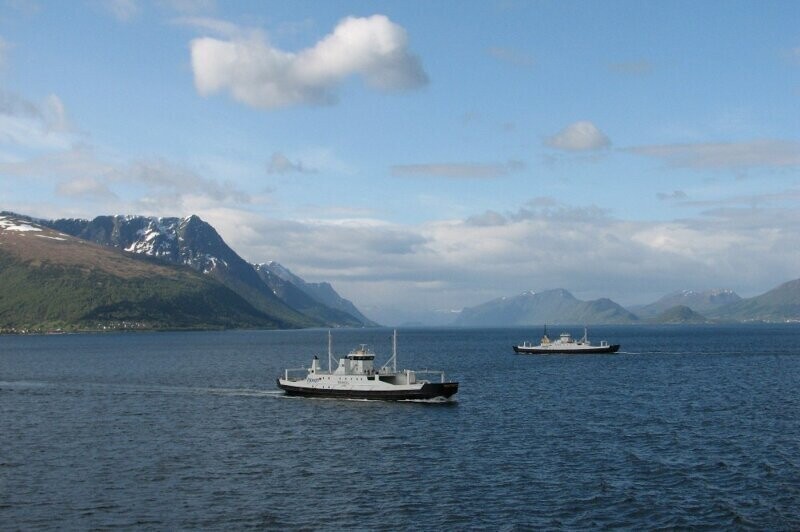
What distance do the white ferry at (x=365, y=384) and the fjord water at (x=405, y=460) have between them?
8.09 ft

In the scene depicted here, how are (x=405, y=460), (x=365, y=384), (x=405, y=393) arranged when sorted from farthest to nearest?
1. (x=365, y=384)
2. (x=405, y=393)
3. (x=405, y=460)

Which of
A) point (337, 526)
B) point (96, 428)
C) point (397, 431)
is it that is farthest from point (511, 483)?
point (96, 428)

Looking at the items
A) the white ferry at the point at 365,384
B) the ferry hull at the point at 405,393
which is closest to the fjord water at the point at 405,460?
the ferry hull at the point at 405,393

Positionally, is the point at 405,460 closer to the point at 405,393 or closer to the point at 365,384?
the point at 405,393

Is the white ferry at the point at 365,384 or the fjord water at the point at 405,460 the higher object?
the white ferry at the point at 365,384

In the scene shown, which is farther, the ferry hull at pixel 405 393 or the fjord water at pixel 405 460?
the ferry hull at pixel 405 393

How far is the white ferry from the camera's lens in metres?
117

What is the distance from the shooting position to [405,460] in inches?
2876

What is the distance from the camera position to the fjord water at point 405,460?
53.8m

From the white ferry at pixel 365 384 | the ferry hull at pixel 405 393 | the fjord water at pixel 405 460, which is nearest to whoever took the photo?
the fjord water at pixel 405 460

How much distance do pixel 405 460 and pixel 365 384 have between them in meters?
46.8

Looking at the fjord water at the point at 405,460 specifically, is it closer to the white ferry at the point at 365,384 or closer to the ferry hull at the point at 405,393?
the ferry hull at the point at 405,393

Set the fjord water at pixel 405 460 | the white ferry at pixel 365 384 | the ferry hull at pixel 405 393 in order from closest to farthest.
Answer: the fjord water at pixel 405 460 < the ferry hull at pixel 405 393 < the white ferry at pixel 365 384

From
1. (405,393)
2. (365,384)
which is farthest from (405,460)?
(365,384)
